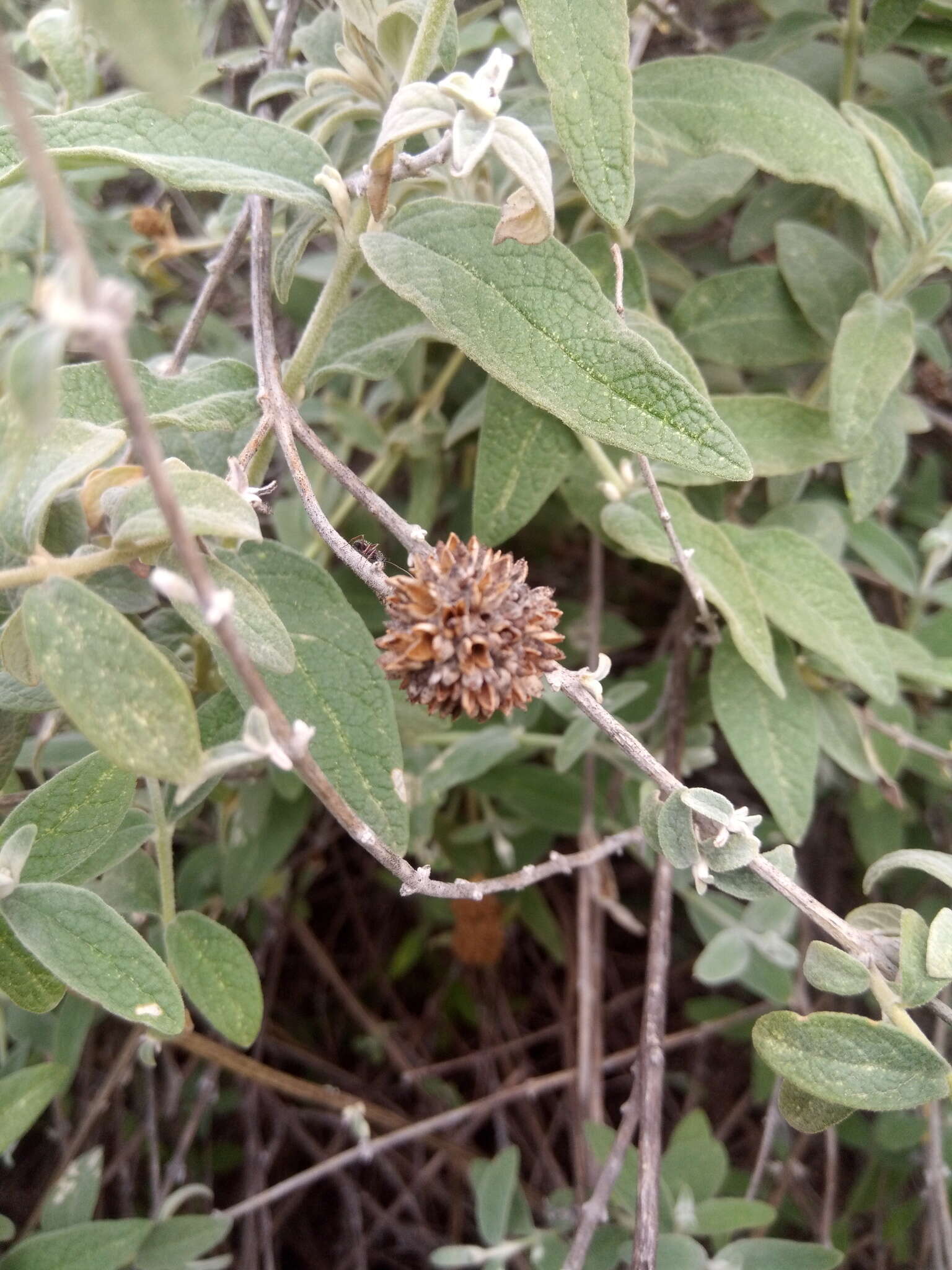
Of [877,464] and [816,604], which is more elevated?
[877,464]

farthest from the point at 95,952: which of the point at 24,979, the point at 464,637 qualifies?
the point at 464,637

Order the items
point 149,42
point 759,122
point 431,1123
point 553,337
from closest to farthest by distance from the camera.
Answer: point 149,42
point 553,337
point 759,122
point 431,1123

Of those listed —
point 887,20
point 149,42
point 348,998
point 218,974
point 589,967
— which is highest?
point 887,20

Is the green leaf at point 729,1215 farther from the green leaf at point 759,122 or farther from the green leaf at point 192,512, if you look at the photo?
the green leaf at point 759,122

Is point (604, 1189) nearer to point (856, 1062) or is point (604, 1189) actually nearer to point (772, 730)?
point (856, 1062)

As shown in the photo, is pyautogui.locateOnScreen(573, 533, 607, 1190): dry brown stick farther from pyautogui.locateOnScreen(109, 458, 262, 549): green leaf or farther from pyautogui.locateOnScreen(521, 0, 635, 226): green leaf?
pyautogui.locateOnScreen(109, 458, 262, 549): green leaf

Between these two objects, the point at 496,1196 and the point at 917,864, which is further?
the point at 496,1196

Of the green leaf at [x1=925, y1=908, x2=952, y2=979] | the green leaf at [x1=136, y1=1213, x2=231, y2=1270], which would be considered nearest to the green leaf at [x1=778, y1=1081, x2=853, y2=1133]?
the green leaf at [x1=925, y1=908, x2=952, y2=979]
